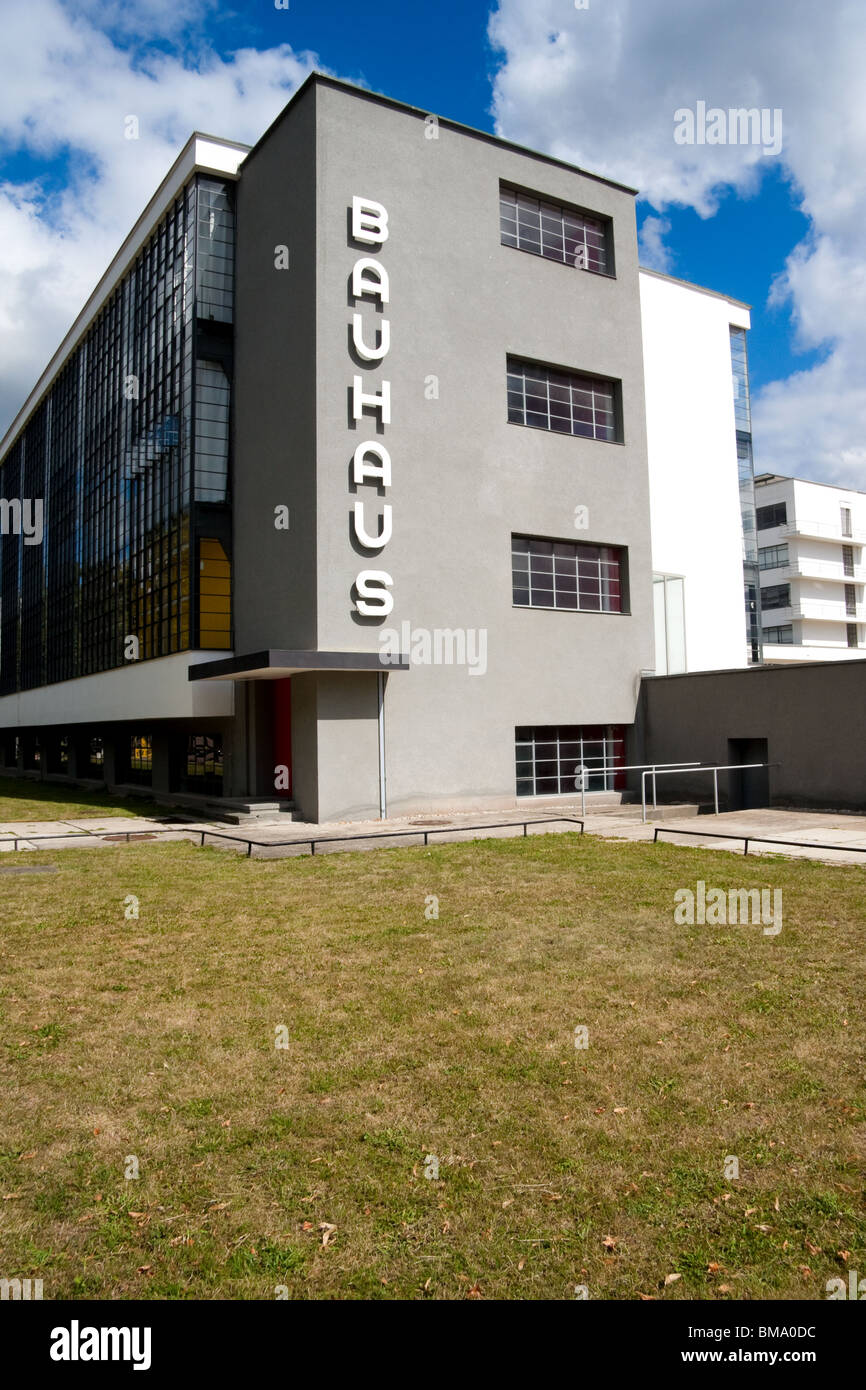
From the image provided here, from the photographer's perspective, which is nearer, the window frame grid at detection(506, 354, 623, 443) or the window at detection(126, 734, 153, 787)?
the window frame grid at detection(506, 354, 623, 443)

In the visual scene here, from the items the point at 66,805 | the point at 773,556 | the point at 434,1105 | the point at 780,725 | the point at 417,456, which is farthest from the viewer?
the point at 773,556

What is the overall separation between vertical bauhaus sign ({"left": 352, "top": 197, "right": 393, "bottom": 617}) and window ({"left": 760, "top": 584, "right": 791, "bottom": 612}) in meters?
54.1

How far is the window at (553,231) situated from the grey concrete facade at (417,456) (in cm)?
42

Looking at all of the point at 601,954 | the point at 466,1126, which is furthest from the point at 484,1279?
the point at 601,954

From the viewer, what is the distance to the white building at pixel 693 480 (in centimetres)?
2798

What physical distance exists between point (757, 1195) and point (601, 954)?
409 cm

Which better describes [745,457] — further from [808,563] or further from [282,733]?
[808,563]

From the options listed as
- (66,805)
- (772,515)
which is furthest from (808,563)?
(66,805)

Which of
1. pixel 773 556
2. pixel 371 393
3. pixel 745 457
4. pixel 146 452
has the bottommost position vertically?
pixel 371 393

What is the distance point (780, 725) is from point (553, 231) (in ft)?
49.5

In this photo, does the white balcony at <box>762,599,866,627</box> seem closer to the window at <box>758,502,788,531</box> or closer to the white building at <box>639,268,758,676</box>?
the window at <box>758,502,788,531</box>

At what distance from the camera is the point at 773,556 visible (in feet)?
224

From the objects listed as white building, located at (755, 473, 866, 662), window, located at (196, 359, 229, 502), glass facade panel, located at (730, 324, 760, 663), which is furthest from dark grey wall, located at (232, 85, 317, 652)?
white building, located at (755, 473, 866, 662)

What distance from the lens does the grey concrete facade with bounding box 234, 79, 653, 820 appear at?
19984 millimetres
